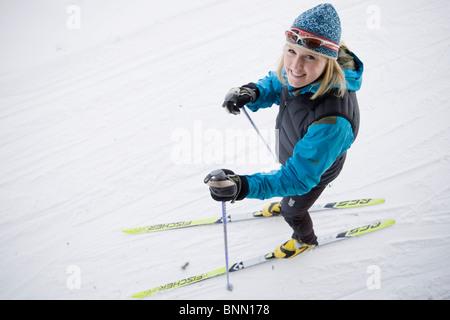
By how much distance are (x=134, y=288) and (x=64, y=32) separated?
170 inches

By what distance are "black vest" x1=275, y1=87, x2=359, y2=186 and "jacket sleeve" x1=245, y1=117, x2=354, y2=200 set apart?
6 centimetres

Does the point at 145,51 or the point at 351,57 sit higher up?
the point at 145,51

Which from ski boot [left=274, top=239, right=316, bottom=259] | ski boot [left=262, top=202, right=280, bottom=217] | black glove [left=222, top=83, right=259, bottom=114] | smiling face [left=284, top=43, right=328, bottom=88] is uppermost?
black glove [left=222, top=83, right=259, bottom=114]

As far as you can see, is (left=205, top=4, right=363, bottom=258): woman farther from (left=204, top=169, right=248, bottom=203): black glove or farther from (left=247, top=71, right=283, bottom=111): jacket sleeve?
(left=247, top=71, right=283, bottom=111): jacket sleeve

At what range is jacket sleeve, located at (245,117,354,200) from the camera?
1438mm

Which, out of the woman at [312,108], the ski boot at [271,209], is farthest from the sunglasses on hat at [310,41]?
the ski boot at [271,209]

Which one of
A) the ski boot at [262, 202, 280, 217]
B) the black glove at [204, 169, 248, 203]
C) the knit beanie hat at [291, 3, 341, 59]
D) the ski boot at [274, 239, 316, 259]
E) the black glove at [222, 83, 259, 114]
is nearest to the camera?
the knit beanie hat at [291, 3, 341, 59]

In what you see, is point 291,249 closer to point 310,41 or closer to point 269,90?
point 269,90

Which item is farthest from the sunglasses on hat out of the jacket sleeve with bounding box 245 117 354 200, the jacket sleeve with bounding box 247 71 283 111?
the jacket sleeve with bounding box 247 71 283 111

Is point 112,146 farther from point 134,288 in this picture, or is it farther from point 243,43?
point 243,43

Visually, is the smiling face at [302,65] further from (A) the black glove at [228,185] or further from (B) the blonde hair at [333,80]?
(A) the black glove at [228,185]

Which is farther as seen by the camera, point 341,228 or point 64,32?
point 64,32

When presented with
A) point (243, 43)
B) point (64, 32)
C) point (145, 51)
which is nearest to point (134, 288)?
point (145, 51)

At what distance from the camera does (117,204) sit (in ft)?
10.4
